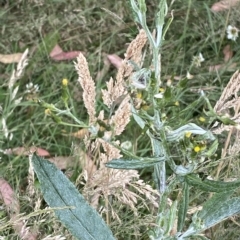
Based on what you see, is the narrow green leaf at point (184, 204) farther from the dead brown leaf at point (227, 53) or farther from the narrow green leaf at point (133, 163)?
the dead brown leaf at point (227, 53)

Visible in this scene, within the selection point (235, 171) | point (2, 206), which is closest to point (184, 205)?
point (235, 171)

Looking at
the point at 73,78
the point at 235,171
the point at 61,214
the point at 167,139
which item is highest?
the point at 167,139

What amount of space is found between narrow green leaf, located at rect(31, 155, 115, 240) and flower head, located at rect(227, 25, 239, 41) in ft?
3.39

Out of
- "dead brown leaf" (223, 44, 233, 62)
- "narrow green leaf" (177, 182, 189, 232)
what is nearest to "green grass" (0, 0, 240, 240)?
"dead brown leaf" (223, 44, 233, 62)

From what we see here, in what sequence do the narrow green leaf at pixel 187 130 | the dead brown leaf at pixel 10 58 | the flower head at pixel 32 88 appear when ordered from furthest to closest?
the dead brown leaf at pixel 10 58
the flower head at pixel 32 88
the narrow green leaf at pixel 187 130

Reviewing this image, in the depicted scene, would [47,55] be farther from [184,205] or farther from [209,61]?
[184,205]

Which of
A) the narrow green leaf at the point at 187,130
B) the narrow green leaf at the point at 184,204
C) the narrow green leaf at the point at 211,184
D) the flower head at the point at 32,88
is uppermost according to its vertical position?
the narrow green leaf at the point at 187,130

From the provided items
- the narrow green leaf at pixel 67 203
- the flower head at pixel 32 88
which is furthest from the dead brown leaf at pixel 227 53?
the narrow green leaf at pixel 67 203

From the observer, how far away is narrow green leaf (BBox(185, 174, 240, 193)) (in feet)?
2.99

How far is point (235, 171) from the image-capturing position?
4.50 feet

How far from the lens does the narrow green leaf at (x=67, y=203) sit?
1090 mm

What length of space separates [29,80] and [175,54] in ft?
1.51

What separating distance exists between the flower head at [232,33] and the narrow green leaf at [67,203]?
103 centimetres

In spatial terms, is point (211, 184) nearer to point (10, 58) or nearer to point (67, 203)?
point (67, 203)
